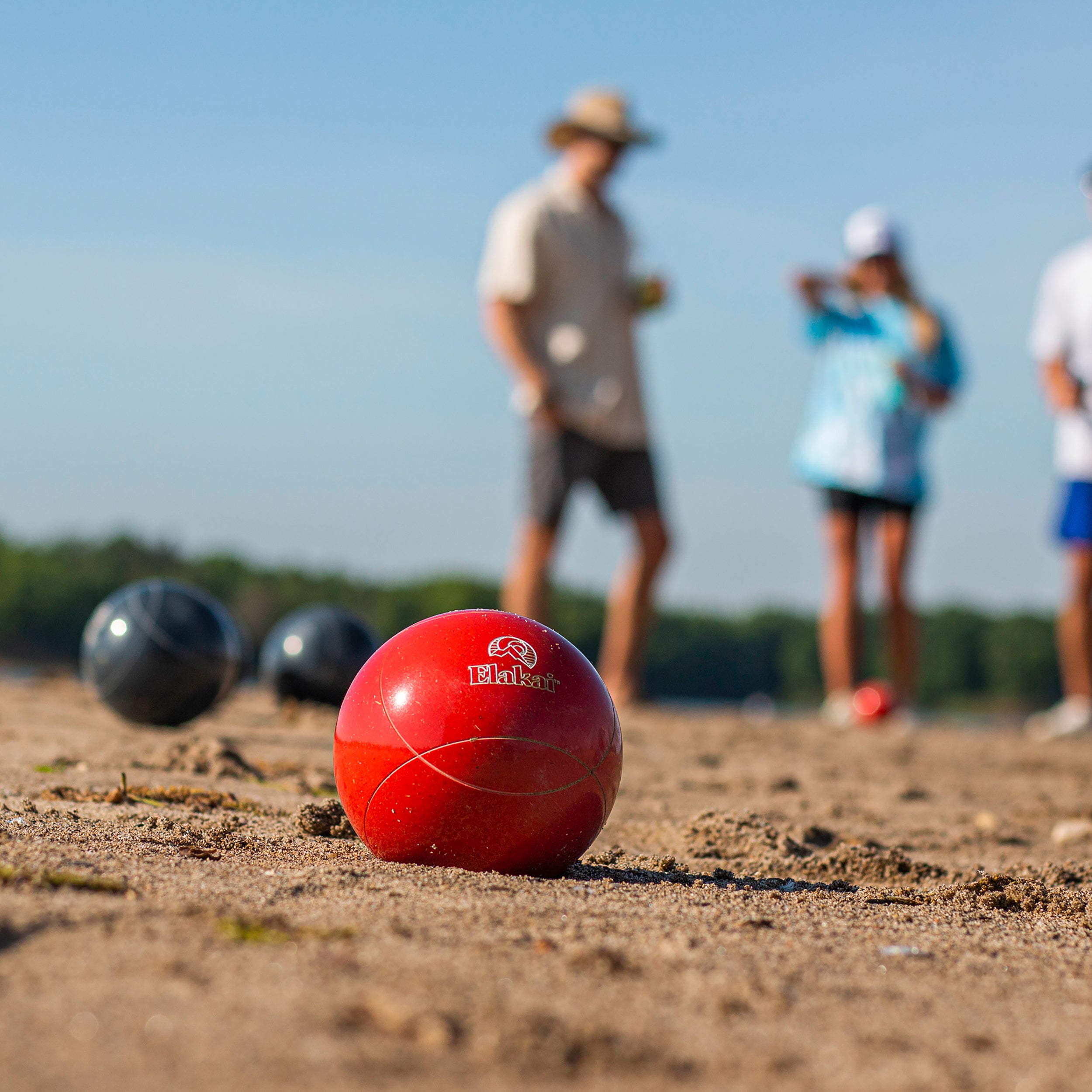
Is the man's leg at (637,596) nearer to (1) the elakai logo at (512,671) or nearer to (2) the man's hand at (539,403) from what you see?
(2) the man's hand at (539,403)

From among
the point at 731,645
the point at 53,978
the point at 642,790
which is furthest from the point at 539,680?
the point at 731,645

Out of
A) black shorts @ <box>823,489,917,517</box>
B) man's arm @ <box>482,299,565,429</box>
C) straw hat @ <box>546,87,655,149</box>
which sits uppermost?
straw hat @ <box>546,87,655,149</box>

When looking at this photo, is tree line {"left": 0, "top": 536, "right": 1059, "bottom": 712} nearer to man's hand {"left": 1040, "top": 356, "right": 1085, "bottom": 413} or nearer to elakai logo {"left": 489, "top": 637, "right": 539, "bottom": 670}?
man's hand {"left": 1040, "top": 356, "right": 1085, "bottom": 413}

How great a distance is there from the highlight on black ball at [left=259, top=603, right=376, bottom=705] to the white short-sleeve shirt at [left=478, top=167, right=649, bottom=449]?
1.72 meters

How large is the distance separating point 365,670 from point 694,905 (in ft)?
3.36

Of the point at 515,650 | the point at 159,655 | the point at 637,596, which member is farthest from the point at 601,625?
the point at 515,650

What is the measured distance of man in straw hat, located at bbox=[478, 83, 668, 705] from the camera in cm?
773

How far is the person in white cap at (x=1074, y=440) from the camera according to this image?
8.36 metres

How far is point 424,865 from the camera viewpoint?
10.5ft

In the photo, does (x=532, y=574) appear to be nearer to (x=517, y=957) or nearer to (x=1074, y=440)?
(x=1074, y=440)

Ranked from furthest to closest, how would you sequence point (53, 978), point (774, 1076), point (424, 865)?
point (424, 865)
point (53, 978)
point (774, 1076)

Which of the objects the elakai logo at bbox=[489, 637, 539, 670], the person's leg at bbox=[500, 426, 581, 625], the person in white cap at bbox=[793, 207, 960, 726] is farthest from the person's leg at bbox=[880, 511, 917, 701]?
the elakai logo at bbox=[489, 637, 539, 670]

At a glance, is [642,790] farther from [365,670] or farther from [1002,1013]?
[1002,1013]

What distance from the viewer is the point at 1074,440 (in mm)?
8531
